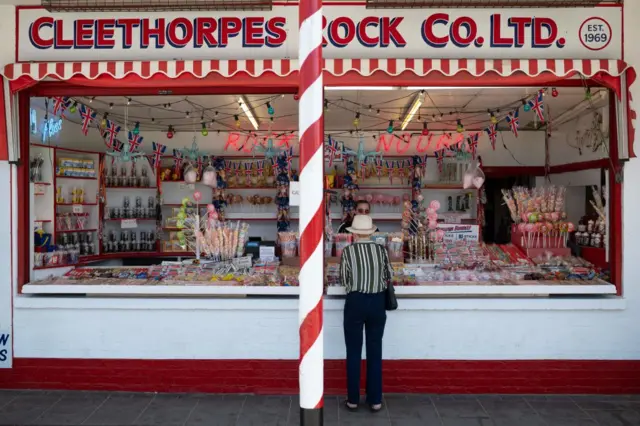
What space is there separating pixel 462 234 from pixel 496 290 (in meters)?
1.48

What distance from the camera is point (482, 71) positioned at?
182 inches

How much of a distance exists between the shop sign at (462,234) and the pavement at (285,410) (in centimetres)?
206

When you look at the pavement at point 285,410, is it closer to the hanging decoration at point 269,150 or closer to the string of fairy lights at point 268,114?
the string of fairy lights at point 268,114

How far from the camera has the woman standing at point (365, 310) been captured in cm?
440

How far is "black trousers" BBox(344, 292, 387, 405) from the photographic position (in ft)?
14.5

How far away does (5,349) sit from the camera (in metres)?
5.02

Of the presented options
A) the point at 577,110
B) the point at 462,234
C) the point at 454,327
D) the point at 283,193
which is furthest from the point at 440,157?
the point at 454,327

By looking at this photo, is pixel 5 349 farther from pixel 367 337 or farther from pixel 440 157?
pixel 440 157

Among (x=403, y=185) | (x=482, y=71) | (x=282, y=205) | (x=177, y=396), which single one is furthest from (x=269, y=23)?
(x=403, y=185)

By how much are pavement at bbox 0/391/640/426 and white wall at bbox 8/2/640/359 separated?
0.38 metres

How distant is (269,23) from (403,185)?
6068mm

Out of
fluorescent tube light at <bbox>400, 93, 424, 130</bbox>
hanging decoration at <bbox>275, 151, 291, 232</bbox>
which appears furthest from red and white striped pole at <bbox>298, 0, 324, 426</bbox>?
hanging decoration at <bbox>275, 151, 291, 232</bbox>

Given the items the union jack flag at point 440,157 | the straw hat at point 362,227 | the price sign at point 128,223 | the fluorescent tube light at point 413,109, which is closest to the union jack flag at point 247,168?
the price sign at point 128,223

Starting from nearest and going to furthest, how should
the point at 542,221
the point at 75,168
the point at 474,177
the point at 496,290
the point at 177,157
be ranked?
the point at 496,290 → the point at 542,221 → the point at 474,177 → the point at 75,168 → the point at 177,157
